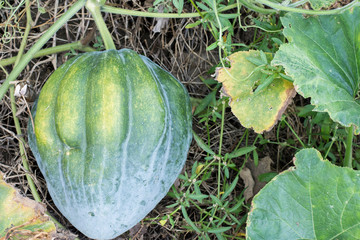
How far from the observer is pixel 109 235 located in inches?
71.9

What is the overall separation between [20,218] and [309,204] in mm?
1221

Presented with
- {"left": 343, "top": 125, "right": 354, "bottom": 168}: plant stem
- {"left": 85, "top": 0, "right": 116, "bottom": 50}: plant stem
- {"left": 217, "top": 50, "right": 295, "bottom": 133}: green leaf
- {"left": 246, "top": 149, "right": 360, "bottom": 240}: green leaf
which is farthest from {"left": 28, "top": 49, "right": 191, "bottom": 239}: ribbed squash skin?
{"left": 343, "top": 125, "right": 354, "bottom": 168}: plant stem

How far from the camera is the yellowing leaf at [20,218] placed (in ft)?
5.94

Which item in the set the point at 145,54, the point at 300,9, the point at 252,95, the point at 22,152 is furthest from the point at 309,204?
the point at 22,152

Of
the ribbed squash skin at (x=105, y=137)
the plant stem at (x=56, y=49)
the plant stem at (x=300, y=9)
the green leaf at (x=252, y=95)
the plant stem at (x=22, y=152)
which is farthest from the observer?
the plant stem at (x=56, y=49)

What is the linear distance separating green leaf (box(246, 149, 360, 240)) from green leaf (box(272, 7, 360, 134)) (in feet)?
0.74

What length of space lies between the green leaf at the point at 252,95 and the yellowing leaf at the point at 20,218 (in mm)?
961

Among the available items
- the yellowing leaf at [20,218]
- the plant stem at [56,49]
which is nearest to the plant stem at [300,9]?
the plant stem at [56,49]

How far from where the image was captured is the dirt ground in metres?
2.30

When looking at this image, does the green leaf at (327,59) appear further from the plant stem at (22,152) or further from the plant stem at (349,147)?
the plant stem at (22,152)

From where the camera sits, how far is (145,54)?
2.40 m

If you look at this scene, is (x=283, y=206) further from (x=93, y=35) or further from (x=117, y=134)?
(x=93, y=35)

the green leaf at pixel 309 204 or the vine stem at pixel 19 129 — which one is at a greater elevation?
the vine stem at pixel 19 129

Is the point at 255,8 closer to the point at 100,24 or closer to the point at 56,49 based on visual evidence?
the point at 100,24
